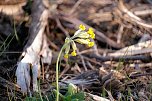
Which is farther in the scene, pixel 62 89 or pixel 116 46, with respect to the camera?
pixel 116 46

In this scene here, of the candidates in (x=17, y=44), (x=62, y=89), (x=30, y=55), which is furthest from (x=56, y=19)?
(x=62, y=89)

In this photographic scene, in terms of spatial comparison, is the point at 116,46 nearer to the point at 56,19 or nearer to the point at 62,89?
the point at 56,19

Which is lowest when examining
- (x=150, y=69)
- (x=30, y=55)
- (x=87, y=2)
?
(x=150, y=69)

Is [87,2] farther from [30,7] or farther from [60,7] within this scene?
[30,7]

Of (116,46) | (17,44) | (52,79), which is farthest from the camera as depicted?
(116,46)

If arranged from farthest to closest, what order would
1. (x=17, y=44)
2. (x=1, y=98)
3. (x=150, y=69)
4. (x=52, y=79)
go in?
(x=17, y=44)
(x=150, y=69)
(x=52, y=79)
(x=1, y=98)

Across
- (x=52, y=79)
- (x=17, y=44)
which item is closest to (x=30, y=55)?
A: (x=52, y=79)

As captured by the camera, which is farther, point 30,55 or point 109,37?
point 109,37

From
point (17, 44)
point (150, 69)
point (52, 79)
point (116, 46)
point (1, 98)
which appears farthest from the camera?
point (116, 46)

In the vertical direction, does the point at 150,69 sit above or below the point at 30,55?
below
